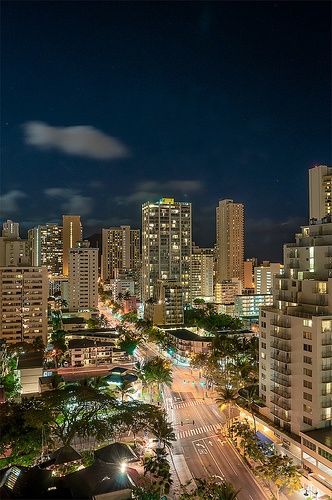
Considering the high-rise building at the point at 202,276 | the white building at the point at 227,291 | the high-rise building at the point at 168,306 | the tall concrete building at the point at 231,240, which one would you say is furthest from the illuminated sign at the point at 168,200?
the tall concrete building at the point at 231,240

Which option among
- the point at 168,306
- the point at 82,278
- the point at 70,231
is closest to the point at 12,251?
the point at 82,278

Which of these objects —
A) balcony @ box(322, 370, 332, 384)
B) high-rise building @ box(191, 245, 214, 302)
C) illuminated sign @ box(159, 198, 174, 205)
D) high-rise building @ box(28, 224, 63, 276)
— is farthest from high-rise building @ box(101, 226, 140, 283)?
balcony @ box(322, 370, 332, 384)

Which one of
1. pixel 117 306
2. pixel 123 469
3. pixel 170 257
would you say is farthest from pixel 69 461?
pixel 117 306

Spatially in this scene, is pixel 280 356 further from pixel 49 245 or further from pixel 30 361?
pixel 49 245

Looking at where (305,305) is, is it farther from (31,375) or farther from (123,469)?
(31,375)

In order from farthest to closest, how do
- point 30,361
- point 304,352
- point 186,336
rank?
point 186,336 < point 30,361 < point 304,352

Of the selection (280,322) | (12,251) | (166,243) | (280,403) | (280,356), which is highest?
(166,243)
